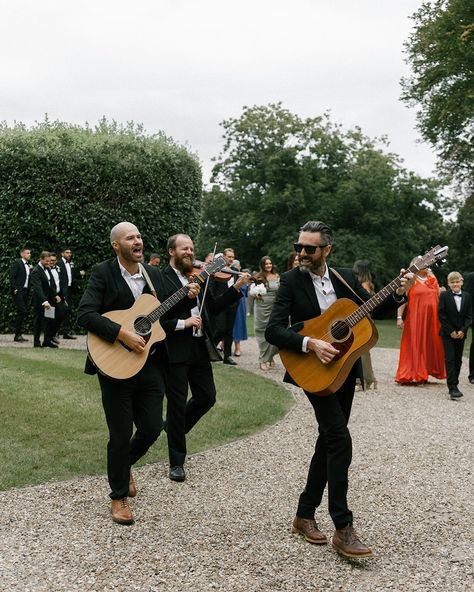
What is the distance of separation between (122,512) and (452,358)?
7.72 metres

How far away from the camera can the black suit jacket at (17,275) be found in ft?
51.5

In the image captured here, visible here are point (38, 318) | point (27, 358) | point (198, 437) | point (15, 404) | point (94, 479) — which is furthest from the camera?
point (38, 318)

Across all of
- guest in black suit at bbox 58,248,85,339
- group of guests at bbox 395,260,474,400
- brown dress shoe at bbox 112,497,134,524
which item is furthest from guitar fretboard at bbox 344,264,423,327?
guest in black suit at bbox 58,248,85,339

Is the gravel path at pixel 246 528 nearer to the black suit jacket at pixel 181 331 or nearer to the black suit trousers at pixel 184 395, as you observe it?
the black suit trousers at pixel 184 395

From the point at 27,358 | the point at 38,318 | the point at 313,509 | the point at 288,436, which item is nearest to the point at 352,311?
the point at 313,509

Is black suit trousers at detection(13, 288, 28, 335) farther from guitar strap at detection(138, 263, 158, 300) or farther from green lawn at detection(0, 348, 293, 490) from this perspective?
guitar strap at detection(138, 263, 158, 300)

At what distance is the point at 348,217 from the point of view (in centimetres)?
4581

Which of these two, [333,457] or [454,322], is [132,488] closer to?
[333,457]

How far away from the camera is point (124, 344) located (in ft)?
17.3

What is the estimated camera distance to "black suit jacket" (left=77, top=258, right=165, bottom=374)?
519 cm

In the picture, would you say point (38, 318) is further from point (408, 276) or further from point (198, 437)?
point (408, 276)

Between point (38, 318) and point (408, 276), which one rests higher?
point (408, 276)

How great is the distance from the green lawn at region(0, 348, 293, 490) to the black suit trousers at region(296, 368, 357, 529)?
2.36 metres

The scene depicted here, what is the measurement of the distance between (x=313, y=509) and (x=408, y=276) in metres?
1.73
